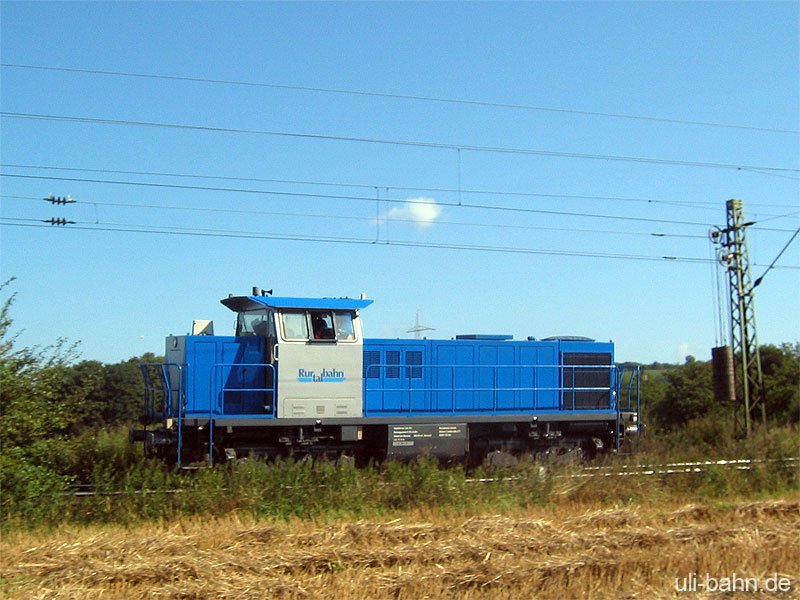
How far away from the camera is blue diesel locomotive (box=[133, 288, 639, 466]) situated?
14343 mm

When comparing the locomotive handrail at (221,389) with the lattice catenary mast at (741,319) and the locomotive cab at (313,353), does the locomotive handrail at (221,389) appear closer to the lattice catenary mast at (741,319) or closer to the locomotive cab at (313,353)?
the locomotive cab at (313,353)

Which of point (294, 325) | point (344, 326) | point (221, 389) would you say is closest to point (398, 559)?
point (221, 389)

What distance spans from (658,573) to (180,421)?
829 cm

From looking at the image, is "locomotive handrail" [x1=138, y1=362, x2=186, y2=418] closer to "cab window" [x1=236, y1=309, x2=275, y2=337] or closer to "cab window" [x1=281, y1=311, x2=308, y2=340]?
"cab window" [x1=236, y1=309, x2=275, y2=337]

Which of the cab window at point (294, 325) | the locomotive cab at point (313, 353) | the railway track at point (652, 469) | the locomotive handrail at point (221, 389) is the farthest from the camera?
the cab window at point (294, 325)

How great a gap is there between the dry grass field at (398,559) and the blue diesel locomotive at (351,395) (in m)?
4.39

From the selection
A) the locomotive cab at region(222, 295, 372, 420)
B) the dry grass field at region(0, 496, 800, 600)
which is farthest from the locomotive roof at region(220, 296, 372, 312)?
the dry grass field at region(0, 496, 800, 600)

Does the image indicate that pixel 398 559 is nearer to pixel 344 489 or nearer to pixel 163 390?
pixel 344 489

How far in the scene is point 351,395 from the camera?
49.0ft

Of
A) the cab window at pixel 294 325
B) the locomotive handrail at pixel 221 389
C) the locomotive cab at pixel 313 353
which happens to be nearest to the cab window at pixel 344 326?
the locomotive cab at pixel 313 353

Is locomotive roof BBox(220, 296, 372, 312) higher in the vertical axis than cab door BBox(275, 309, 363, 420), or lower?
higher

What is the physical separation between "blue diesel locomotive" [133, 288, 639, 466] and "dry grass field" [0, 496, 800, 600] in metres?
4.39

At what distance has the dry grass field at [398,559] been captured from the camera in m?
7.41

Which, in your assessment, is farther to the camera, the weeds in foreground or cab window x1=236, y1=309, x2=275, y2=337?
cab window x1=236, y1=309, x2=275, y2=337
